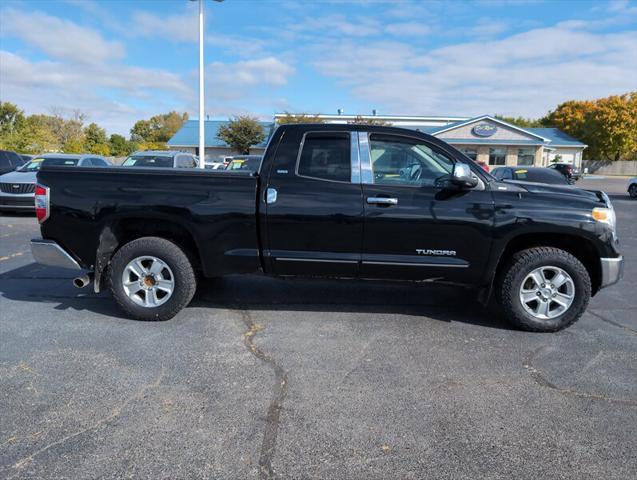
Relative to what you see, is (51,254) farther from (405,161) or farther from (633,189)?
(633,189)

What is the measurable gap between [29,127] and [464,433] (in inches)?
1941

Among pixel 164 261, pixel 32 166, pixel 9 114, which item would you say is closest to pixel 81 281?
pixel 164 261

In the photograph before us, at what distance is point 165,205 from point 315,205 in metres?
1.46

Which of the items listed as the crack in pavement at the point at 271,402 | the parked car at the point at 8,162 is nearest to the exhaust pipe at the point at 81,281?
the crack in pavement at the point at 271,402

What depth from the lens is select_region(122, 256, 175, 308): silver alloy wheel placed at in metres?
4.73

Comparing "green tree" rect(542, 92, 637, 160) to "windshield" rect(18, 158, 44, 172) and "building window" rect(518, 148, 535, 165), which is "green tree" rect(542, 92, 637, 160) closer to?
"building window" rect(518, 148, 535, 165)

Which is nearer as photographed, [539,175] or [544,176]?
[544,176]

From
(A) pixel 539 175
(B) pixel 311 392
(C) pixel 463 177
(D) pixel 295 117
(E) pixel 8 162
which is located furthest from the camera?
(D) pixel 295 117

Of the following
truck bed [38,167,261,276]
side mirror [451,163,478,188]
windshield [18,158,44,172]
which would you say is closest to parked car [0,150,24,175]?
windshield [18,158,44,172]

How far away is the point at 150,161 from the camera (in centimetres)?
1281

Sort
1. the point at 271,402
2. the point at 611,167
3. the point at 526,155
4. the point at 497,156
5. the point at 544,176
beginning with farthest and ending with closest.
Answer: the point at 611,167, the point at 497,156, the point at 526,155, the point at 544,176, the point at 271,402

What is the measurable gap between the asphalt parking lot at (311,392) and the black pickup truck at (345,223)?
48 centimetres

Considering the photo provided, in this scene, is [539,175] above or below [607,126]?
below

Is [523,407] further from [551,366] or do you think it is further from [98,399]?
[98,399]
